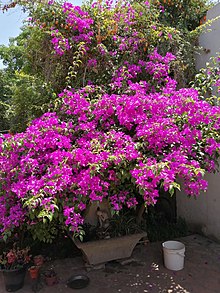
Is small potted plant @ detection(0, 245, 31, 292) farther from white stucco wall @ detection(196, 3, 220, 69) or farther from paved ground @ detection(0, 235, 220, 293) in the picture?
white stucco wall @ detection(196, 3, 220, 69)

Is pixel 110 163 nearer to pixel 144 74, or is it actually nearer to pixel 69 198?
pixel 69 198

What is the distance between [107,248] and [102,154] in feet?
4.92

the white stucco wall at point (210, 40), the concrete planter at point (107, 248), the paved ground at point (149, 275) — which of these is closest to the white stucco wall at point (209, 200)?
the white stucco wall at point (210, 40)

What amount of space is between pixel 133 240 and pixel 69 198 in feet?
4.52

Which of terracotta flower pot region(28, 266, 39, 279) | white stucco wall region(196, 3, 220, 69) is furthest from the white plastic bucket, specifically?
white stucco wall region(196, 3, 220, 69)

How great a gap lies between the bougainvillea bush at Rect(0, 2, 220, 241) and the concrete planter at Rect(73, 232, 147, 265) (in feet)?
1.93

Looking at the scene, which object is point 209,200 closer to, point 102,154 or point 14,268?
point 102,154

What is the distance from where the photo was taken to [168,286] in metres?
3.05

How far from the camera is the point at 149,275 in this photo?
328 cm

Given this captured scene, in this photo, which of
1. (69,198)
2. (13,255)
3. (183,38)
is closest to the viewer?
(69,198)

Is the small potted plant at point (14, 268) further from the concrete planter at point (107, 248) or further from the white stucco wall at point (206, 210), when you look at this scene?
the white stucco wall at point (206, 210)

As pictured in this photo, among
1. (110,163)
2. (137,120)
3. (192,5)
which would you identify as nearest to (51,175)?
(110,163)

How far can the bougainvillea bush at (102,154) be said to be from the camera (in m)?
2.28

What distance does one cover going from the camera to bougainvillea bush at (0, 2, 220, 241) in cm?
228
